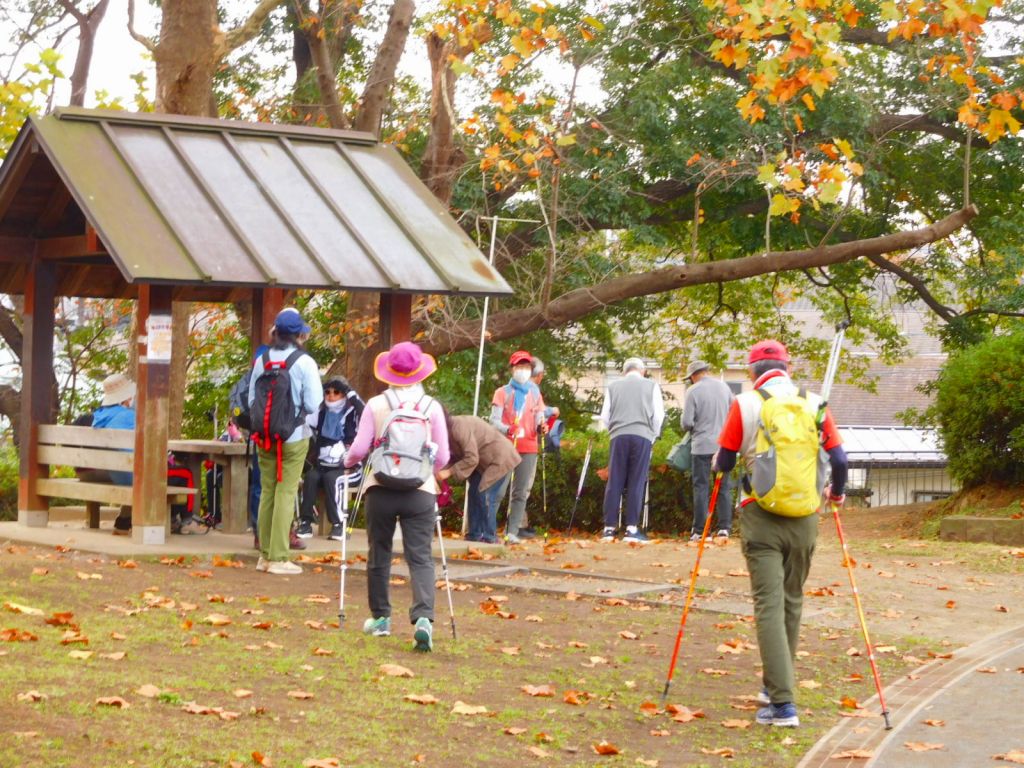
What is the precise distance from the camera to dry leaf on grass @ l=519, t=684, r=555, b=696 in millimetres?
7863

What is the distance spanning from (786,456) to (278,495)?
543 centimetres

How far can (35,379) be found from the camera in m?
14.4

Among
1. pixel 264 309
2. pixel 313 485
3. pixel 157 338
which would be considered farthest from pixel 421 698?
pixel 264 309

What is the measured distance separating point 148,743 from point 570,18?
56.4 ft

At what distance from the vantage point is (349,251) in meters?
13.2

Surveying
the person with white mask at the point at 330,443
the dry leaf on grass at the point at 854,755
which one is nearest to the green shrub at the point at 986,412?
the person with white mask at the point at 330,443

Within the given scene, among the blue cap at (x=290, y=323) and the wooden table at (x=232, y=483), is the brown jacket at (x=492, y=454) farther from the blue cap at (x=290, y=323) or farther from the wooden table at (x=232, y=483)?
the blue cap at (x=290, y=323)

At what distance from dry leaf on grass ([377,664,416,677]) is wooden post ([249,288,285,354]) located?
6.56m

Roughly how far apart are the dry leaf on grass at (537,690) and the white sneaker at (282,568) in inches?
173

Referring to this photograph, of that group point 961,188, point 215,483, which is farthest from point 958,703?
point 961,188

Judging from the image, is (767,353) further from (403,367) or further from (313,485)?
(313,485)

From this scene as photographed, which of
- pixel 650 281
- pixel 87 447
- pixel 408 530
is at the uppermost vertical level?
pixel 650 281

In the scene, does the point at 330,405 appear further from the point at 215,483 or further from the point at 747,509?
the point at 747,509

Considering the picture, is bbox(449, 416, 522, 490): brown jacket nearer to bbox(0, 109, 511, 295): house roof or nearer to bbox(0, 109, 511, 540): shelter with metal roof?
bbox(0, 109, 511, 540): shelter with metal roof
